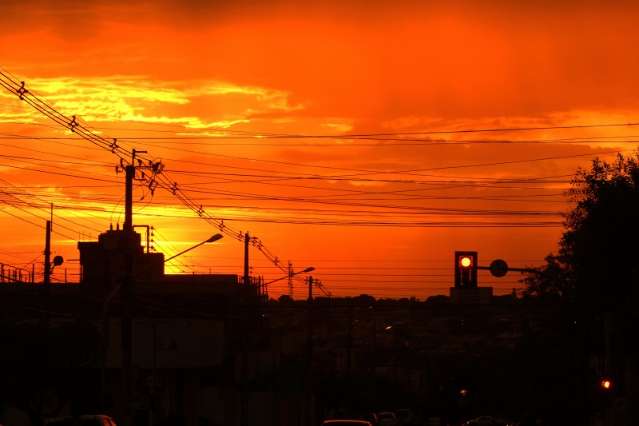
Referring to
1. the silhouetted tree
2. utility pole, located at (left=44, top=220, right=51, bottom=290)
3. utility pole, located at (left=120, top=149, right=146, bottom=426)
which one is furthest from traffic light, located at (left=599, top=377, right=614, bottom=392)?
utility pole, located at (left=44, top=220, right=51, bottom=290)

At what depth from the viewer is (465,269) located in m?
36.7

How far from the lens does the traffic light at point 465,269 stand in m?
36.5

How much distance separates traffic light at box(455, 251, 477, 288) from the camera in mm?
36531

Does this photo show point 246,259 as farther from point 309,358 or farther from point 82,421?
point 82,421

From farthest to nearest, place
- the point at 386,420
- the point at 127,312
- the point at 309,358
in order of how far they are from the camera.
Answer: the point at 309,358, the point at 386,420, the point at 127,312

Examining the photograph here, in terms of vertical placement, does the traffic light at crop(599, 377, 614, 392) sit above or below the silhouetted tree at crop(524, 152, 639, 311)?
below

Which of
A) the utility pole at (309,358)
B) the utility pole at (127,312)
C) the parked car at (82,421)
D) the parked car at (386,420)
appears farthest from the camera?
the utility pole at (309,358)

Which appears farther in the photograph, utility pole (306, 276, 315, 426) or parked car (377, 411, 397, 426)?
utility pole (306, 276, 315, 426)

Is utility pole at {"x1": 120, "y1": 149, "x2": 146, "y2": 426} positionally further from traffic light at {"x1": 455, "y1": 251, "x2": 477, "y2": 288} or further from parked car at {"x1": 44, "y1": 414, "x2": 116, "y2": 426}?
traffic light at {"x1": 455, "y1": 251, "x2": 477, "y2": 288}

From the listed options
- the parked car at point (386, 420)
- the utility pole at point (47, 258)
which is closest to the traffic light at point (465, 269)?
the utility pole at point (47, 258)

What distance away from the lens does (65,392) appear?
41781 mm

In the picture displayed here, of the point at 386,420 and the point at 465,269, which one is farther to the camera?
the point at 386,420

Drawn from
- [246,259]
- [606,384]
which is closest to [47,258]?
[246,259]

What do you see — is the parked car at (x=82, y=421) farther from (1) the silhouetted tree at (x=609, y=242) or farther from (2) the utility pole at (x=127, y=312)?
(1) the silhouetted tree at (x=609, y=242)
